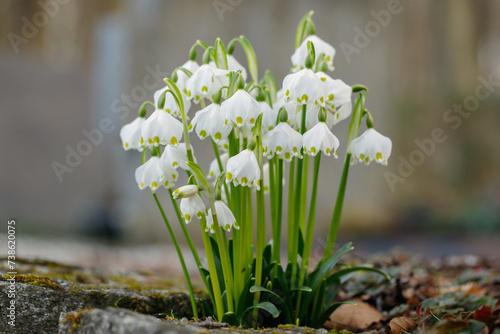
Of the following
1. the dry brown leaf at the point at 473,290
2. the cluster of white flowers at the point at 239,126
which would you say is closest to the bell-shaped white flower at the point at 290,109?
the cluster of white flowers at the point at 239,126

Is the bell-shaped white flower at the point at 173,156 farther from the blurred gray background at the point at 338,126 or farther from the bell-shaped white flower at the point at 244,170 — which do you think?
the blurred gray background at the point at 338,126

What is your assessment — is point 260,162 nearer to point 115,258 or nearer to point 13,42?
point 115,258

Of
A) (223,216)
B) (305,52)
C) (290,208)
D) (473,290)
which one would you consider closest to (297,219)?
(290,208)

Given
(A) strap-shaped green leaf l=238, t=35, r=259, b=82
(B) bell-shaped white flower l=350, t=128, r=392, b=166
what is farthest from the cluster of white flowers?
(A) strap-shaped green leaf l=238, t=35, r=259, b=82

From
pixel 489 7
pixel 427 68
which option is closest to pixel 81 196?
pixel 427 68

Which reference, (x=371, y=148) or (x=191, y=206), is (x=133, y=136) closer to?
(x=191, y=206)

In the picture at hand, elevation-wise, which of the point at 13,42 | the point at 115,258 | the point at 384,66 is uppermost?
the point at 13,42
